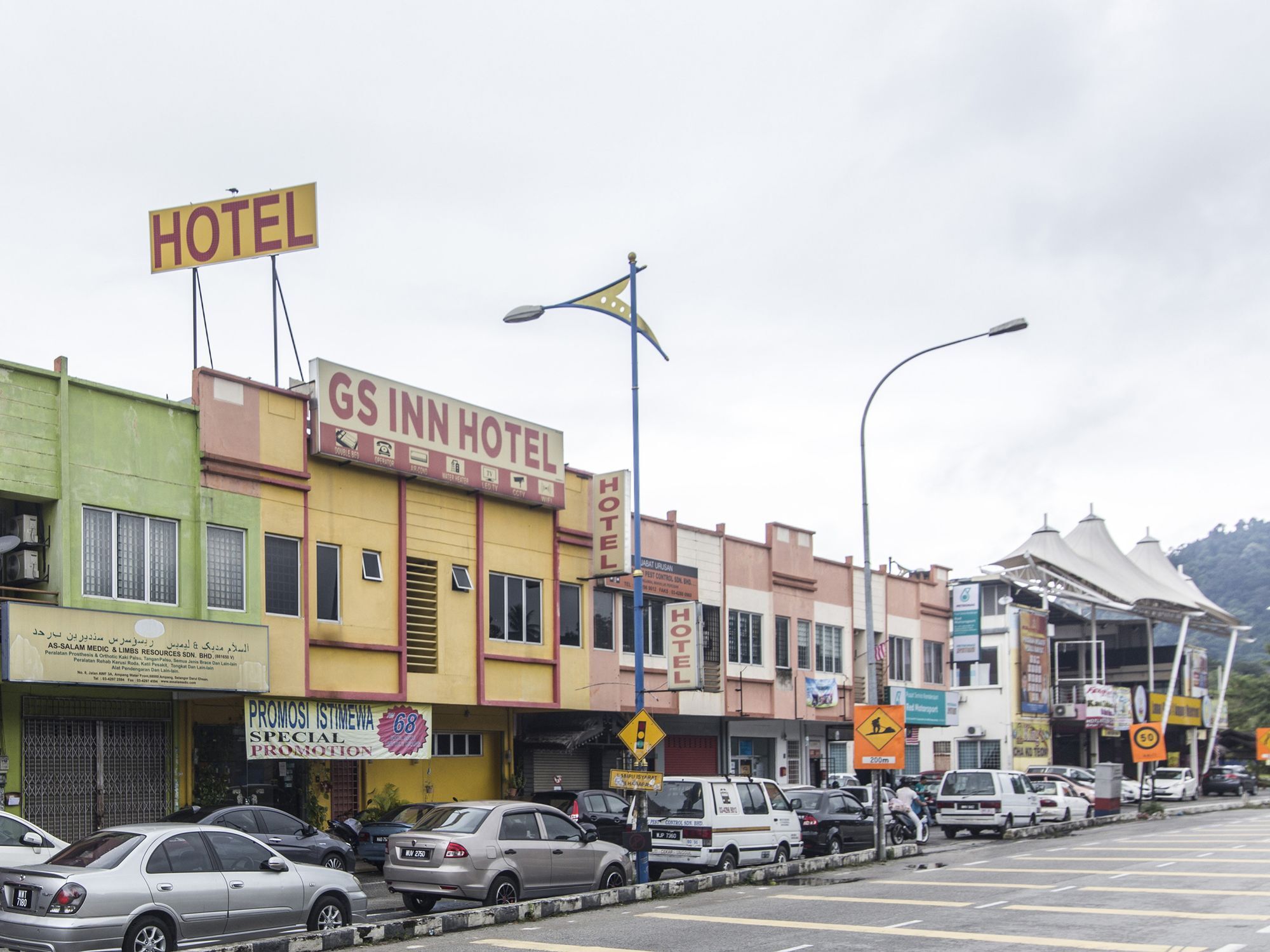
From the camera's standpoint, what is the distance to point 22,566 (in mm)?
21250

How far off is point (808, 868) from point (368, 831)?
24.8 ft

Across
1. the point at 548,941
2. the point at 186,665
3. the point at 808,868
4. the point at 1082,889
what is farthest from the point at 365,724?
the point at 1082,889

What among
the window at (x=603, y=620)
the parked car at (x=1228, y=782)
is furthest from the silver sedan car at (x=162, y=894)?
the parked car at (x=1228, y=782)

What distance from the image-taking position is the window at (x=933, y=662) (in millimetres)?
47344

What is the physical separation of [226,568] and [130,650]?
10.5ft

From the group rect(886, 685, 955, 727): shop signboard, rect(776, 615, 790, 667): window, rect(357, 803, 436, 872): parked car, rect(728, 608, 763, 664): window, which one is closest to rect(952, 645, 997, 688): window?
rect(886, 685, 955, 727): shop signboard

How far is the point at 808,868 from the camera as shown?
23656mm

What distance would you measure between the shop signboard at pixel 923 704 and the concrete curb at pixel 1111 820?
6418mm

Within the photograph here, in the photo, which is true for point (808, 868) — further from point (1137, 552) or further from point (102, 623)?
point (1137, 552)

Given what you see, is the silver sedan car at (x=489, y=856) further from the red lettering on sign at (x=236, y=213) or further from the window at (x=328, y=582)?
the red lettering on sign at (x=236, y=213)

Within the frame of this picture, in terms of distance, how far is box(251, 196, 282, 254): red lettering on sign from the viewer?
27.7m

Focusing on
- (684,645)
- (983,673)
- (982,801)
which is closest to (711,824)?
(684,645)

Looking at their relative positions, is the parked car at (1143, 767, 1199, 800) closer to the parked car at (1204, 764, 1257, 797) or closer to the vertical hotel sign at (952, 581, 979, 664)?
the parked car at (1204, 764, 1257, 797)

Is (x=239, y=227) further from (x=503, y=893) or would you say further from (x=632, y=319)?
(x=503, y=893)
